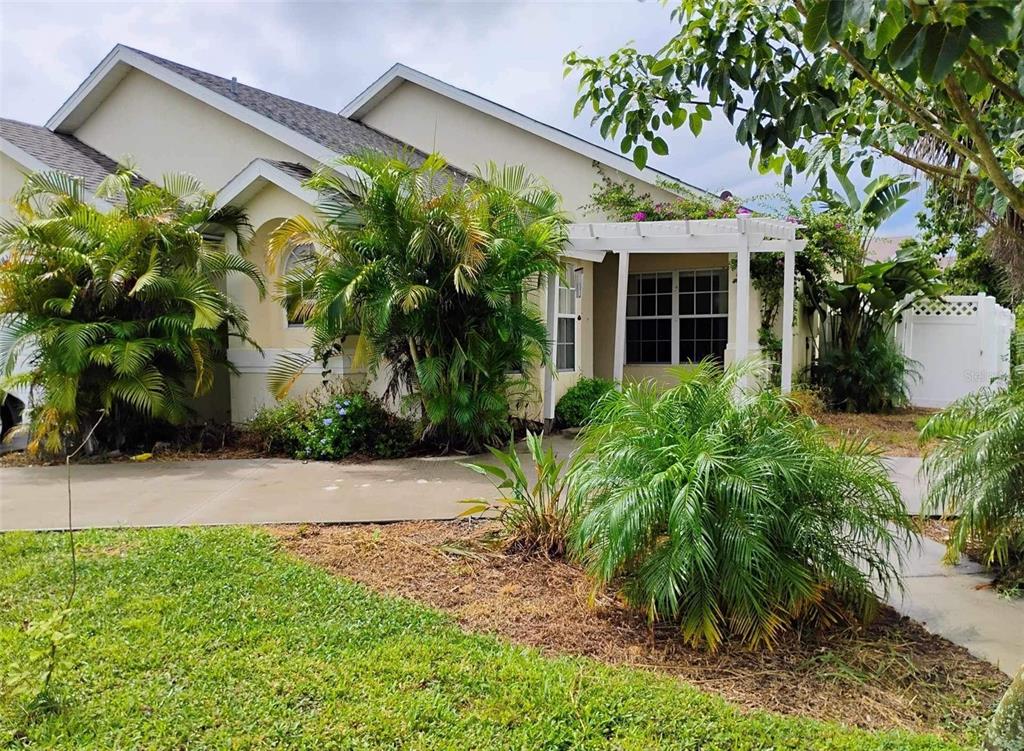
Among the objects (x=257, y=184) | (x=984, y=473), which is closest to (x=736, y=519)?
(x=984, y=473)

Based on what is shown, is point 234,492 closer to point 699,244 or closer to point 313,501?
point 313,501

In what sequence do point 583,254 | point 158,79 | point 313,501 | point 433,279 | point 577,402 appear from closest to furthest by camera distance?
point 313,501
point 433,279
point 577,402
point 583,254
point 158,79

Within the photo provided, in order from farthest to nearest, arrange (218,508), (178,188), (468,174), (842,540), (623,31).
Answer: (468,174)
(178,188)
(218,508)
(623,31)
(842,540)

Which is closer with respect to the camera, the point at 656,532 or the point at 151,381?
the point at 656,532

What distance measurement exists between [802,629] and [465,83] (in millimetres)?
14698

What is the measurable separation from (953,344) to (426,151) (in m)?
12.6

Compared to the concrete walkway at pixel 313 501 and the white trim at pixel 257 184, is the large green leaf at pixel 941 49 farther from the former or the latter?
the white trim at pixel 257 184

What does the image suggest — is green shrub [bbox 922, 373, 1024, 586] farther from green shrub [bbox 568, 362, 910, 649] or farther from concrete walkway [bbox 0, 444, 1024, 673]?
green shrub [bbox 568, 362, 910, 649]

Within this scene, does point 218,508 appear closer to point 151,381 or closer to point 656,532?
point 151,381

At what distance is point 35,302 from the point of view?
9.28 m

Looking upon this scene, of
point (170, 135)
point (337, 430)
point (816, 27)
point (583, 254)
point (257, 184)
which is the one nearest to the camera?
point (816, 27)

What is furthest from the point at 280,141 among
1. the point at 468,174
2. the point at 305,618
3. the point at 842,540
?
the point at 842,540

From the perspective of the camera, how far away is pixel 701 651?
3.88 metres

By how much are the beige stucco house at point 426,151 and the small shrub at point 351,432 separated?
92 cm
